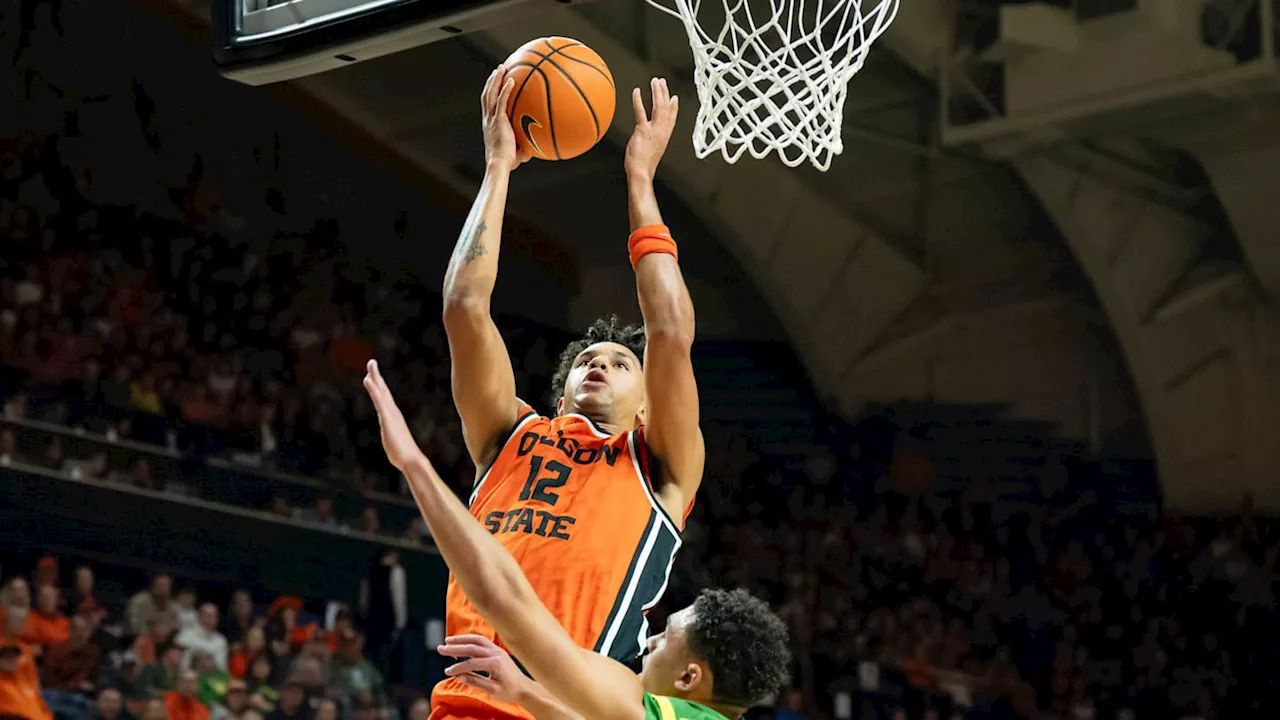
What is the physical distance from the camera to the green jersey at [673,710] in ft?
9.09

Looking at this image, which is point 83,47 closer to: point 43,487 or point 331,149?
point 331,149

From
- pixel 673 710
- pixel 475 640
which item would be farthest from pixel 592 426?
pixel 475 640

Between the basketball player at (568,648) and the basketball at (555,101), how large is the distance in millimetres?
1109

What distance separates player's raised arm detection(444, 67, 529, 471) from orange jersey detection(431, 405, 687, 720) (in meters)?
0.07

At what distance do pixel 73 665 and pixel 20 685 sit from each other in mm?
417

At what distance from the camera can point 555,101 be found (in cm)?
362

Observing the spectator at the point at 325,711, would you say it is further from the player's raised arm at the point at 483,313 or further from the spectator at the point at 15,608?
the player's raised arm at the point at 483,313

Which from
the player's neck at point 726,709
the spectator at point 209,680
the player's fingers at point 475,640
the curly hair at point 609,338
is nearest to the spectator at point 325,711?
the spectator at point 209,680

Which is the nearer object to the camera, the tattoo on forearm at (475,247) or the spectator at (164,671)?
the tattoo on forearm at (475,247)

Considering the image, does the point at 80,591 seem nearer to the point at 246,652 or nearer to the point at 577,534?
the point at 246,652

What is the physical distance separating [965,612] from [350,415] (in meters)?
5.48

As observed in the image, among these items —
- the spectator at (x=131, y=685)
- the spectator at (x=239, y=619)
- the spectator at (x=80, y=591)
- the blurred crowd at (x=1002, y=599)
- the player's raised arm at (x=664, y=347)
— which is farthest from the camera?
the blurred crowd at (x=1002, y=599)

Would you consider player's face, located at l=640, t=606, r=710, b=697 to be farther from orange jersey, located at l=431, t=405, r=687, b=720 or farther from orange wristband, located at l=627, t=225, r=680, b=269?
orange wristband, located at l=627, t=225, r=680, b=269

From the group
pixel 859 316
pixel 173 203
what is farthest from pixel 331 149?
pixel 859 316
